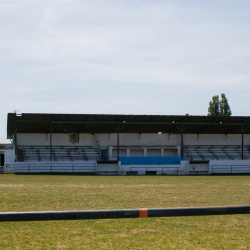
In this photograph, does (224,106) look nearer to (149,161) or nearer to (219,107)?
(219,107)

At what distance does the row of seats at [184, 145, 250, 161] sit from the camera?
154ft

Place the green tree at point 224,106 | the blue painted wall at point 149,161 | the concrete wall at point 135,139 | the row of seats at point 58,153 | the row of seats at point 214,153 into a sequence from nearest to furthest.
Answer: the blue painted wall at point 149,161 < the row of seats at point 58,153 < the concrete wall at point 135,139 < the row of seats at point 214,153 < the green tree at point 224,106

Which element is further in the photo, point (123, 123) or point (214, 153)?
point (214, 153)

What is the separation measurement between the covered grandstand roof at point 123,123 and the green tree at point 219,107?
25.7 m

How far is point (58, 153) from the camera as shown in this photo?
44219mm

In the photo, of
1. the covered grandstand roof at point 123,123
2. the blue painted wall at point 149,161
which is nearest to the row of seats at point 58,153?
the covered grandstand roof at point 123,123

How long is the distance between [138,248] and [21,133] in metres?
42.3

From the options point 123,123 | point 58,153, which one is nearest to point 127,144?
point 123,123

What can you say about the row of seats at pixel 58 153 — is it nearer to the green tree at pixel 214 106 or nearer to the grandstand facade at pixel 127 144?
the grandstand facade at pixel 127 144

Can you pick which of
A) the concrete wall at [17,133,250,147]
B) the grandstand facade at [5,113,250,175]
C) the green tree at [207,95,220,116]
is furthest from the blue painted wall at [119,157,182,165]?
the green tree at [207,95,220,116]

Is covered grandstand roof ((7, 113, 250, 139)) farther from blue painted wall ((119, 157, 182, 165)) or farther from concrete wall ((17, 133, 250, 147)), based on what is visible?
blue painted wall ((119, 157, 182, 165))

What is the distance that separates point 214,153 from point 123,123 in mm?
14244

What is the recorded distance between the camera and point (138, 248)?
5.31 metres

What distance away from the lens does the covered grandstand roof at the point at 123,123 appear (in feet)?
134
